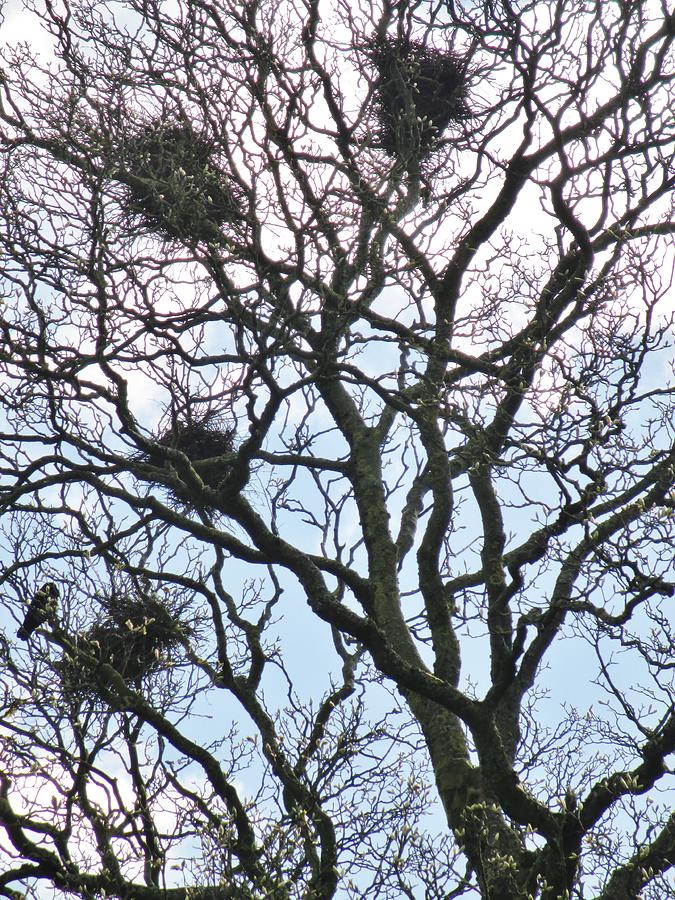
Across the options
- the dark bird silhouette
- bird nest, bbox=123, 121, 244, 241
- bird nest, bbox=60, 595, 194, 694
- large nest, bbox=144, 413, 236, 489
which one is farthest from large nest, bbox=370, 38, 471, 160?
the dark bird silhouette

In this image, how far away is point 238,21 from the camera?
7.62 meters

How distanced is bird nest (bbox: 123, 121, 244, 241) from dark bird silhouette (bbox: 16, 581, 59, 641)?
2604mm

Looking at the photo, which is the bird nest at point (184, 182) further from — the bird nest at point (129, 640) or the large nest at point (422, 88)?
the bird nest at point (129, 640)

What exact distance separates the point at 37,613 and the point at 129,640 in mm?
1507

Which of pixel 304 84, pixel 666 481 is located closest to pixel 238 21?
pixel 304 84

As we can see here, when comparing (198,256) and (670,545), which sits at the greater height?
(198,256)

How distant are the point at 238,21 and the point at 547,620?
5.41 metres

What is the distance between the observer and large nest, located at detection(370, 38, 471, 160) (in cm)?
829

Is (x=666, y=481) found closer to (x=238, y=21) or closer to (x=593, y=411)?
(x=593, y=411)

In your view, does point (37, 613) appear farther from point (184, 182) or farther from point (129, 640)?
point (184, 182)

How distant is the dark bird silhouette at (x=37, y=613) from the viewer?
583cm

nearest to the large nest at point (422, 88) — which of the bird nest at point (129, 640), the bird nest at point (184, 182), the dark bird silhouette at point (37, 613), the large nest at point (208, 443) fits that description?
the bird nest at point (184, 182)

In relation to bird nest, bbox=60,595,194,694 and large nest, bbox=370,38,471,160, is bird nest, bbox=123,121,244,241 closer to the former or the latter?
large nest, bbox=370,38,471,160

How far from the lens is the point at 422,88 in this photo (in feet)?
29.5
